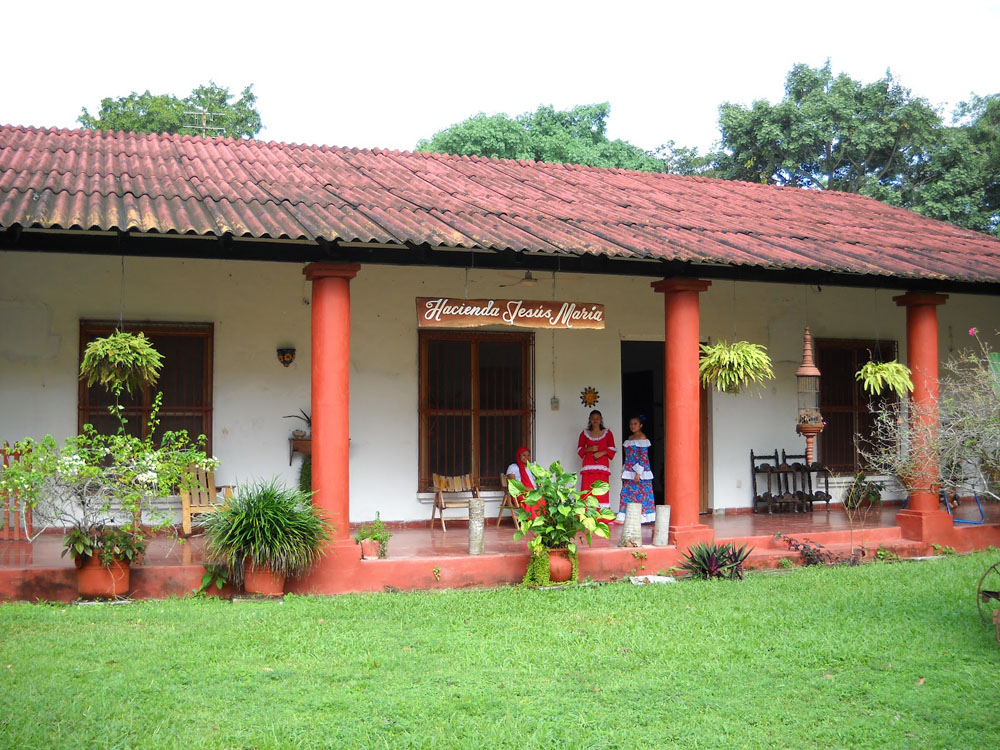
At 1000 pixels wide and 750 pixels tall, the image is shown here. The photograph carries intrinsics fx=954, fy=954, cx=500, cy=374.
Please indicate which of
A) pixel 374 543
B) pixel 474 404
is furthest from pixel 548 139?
pixel 374 543

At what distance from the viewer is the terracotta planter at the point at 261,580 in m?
7.58

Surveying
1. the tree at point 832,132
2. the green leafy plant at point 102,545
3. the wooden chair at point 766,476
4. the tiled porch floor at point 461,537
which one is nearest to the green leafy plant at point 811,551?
the tiled porch floor at point 461,537

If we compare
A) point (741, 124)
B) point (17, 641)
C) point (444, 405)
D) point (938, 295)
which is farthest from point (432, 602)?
point (741, 124)

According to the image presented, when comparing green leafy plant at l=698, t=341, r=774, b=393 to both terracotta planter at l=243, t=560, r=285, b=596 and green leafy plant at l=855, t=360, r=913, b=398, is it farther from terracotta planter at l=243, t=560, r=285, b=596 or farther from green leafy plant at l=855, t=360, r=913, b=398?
terracotta planter at l=243, t=560, r=285, b=596

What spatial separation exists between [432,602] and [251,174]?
502cm

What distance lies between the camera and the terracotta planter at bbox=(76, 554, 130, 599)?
24.4ft

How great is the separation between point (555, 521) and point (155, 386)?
462cm

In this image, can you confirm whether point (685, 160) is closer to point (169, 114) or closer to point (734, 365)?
point (169, 114)

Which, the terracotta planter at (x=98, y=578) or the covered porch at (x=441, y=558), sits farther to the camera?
the covered porch at (x=441, y=558)

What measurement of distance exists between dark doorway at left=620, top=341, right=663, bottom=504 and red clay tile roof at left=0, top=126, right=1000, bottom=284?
256 centimetres

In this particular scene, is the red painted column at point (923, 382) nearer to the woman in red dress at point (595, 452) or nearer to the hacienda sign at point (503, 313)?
the woman in red dress at point (595, 452)

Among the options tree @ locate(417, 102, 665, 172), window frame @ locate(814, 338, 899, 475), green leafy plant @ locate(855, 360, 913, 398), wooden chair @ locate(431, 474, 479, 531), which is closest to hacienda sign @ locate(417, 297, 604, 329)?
wooden chair @ locate(431, 474, 479, 531)

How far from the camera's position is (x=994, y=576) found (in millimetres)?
8391

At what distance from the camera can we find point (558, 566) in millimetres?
8250
